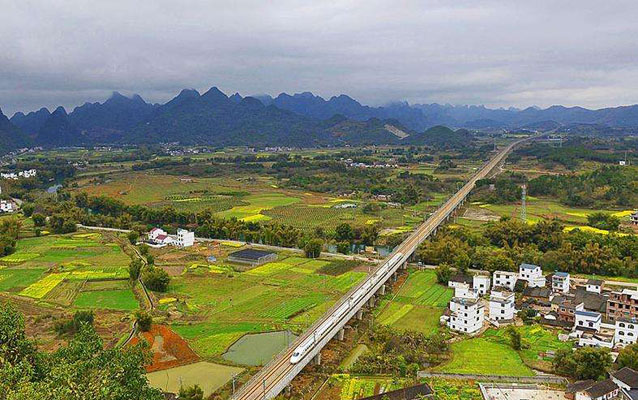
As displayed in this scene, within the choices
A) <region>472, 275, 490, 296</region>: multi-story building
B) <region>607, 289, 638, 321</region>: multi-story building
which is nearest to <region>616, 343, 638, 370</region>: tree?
<region>607, 289, 638, 321</region>: multi-story building

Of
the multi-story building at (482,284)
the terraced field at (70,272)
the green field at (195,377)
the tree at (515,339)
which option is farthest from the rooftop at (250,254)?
the tree at (515,339)

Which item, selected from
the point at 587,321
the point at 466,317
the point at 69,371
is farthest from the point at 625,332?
the point at 69,371

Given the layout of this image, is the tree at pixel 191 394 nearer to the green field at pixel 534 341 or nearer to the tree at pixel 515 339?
the green field at pixel 534 341

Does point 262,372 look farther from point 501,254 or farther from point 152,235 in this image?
point 152,235

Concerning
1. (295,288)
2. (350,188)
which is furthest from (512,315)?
(350,188)

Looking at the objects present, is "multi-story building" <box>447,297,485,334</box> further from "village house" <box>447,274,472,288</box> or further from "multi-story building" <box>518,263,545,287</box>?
"multi-story building" <box>518,263,545,287</box>

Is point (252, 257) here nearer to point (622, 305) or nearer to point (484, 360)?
point (484, 360)
